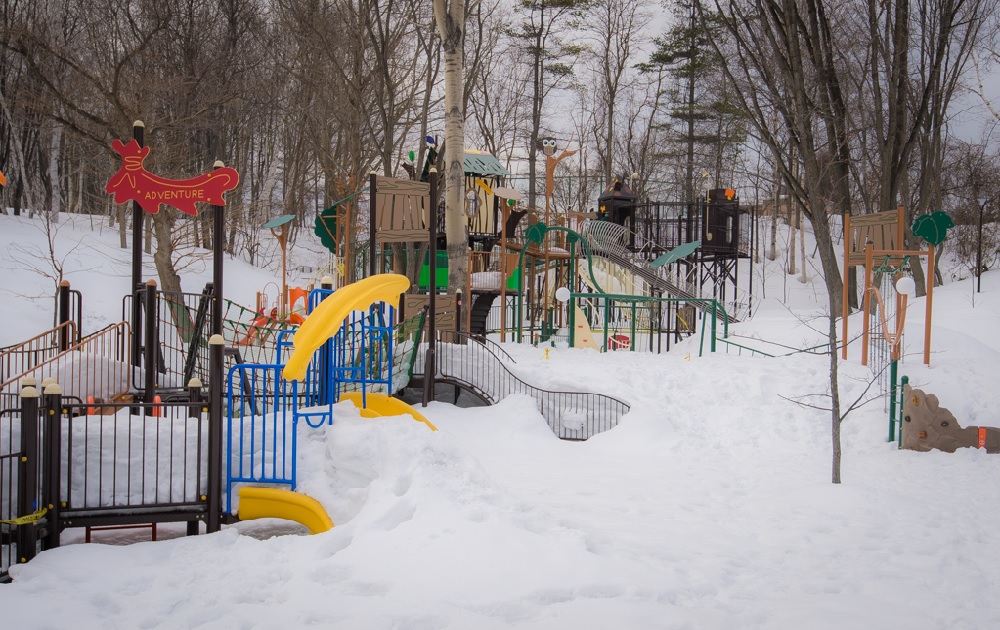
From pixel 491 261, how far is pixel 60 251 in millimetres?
14281

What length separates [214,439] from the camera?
654cm

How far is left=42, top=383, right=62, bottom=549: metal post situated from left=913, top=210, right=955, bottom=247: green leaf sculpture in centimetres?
1311

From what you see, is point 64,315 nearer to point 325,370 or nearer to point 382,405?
point 325,370

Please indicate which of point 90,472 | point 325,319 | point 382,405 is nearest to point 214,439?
→ point 90,472

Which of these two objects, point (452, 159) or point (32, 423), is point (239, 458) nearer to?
point (32, 423)

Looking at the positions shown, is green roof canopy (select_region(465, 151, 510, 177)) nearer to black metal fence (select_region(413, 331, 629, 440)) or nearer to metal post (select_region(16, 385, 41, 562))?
black metal fence (select_region(413, 331, 629, 440))

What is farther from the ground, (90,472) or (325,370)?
(325,370)

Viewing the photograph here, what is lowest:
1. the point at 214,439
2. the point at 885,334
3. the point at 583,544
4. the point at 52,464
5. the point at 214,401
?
the point at 583,544

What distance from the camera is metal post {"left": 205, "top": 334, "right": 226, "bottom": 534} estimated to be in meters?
6.50

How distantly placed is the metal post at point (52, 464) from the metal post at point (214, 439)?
115 centimetres

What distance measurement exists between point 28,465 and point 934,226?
13.6m

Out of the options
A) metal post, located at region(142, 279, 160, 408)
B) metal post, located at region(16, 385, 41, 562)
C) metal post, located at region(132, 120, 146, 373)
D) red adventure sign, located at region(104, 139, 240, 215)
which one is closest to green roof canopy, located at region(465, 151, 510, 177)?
metal post, located at region(132, 120, 146, 373)

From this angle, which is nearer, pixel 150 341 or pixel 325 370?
pixel 325 370

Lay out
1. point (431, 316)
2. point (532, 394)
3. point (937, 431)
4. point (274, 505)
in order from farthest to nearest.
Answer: point (532, 394) < point (431, 316) < point (937, 431) < point (274, 505)
